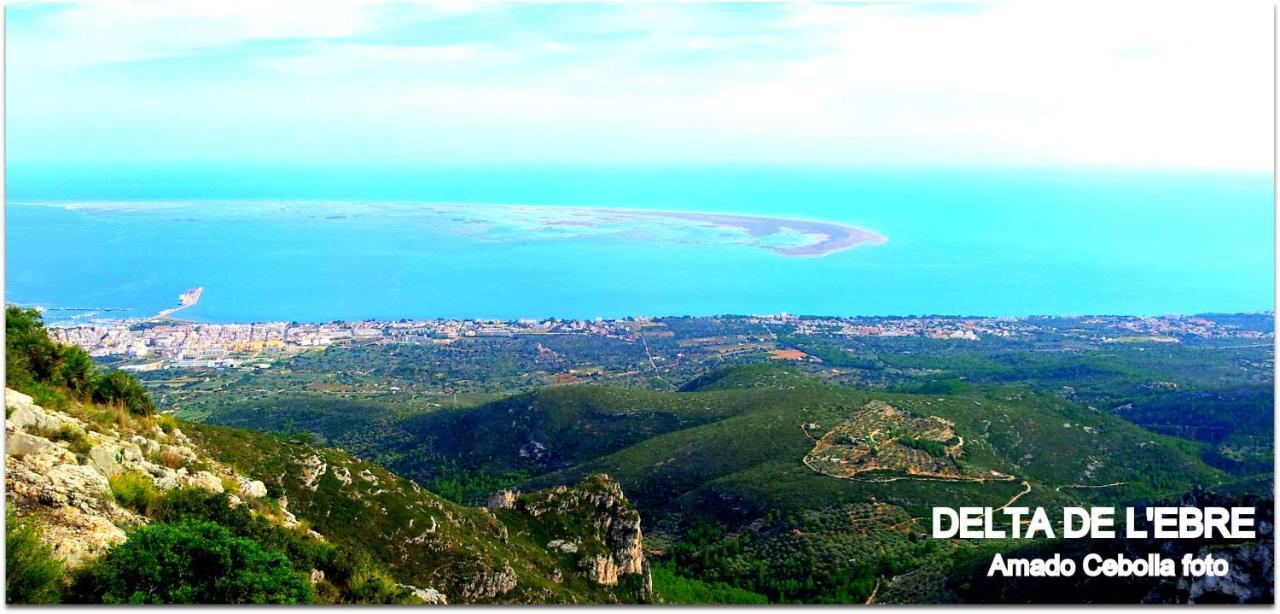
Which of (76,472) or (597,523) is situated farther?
(597,523)

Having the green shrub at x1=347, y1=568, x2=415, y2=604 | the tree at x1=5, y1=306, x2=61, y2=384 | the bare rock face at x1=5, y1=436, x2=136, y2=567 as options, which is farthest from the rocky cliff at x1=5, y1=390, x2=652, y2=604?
the green shrub at x1=347, y1=568, x2=415, y2=604

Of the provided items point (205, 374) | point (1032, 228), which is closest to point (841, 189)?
point (1032, 228)

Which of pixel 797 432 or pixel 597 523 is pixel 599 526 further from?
pixel 797 432

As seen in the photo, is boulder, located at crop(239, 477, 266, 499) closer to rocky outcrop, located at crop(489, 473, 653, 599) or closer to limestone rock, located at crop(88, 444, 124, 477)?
limestone rock, located at crop(88, 444, 124, 477)

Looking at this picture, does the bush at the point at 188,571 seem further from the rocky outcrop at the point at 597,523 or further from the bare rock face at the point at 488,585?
the rocky outcrop at the point at 597,523

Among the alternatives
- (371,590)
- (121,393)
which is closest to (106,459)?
(121,393)

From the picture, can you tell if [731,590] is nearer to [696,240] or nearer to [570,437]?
[570,437]
